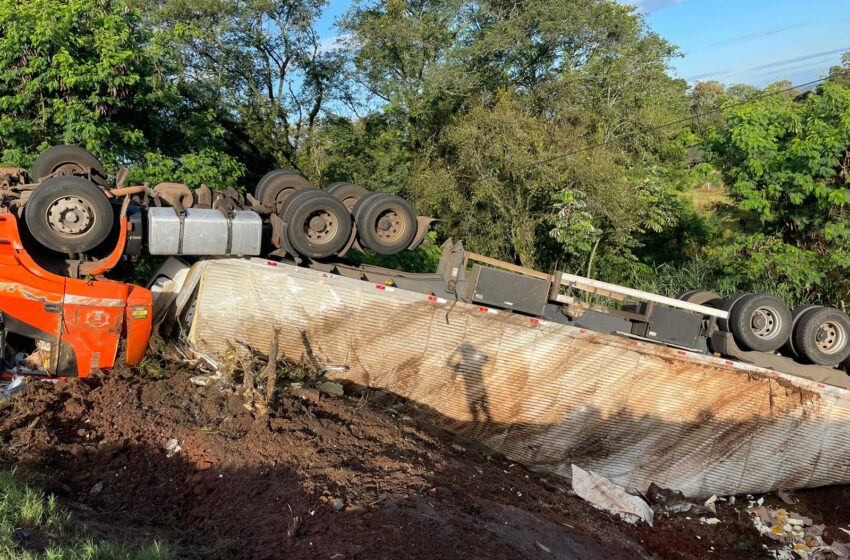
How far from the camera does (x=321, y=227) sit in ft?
24.0

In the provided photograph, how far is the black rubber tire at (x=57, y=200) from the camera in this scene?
5891 mm

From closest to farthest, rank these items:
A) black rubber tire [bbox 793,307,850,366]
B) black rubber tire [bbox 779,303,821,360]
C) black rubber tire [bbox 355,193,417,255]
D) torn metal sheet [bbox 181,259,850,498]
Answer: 1. torn metal sheet [bbox 181,259,850,498]
2. black rubber tire [bbox 355,193,417,255]
3. black rubber tire [bbox 793,307,850,366]
4. black rubber tire [bbox 779,303,821,360]

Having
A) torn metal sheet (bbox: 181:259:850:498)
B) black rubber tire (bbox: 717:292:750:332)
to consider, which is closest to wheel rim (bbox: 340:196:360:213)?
torn metal sheet (bbox: 181:259:850:498)

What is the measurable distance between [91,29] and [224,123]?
6471 millimetres

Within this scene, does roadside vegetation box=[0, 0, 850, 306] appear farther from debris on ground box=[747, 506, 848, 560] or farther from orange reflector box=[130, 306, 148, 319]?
debris on ground box=[747, 506, 848, 560]

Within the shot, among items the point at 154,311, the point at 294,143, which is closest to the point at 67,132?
the point at 154,311

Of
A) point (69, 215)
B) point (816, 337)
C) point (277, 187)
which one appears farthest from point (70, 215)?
point (816, 337)

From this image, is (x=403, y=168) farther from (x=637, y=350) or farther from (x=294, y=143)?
(x=637, y=350)

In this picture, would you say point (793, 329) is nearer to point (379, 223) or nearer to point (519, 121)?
point (379, 223)

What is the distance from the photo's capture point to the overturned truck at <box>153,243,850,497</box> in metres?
6.75

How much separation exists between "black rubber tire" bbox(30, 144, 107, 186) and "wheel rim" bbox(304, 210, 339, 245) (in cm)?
231

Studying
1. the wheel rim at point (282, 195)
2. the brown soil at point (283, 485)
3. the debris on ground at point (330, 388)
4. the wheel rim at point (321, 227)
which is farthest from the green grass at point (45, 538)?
the wheel rim at point (282, 195)

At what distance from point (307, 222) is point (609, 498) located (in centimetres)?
423

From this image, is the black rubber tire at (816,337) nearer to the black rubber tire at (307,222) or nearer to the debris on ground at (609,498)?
the debris on ground at (609,498)
